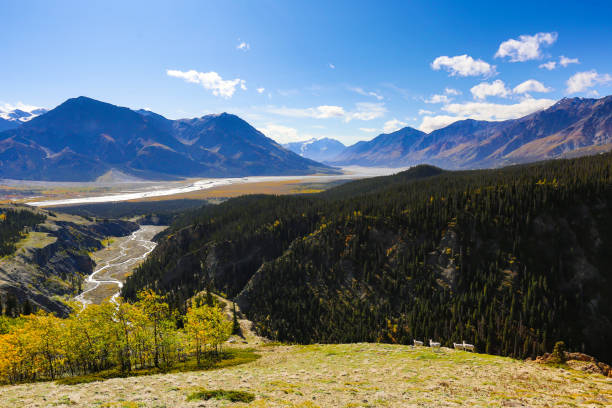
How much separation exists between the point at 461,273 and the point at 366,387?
287ft

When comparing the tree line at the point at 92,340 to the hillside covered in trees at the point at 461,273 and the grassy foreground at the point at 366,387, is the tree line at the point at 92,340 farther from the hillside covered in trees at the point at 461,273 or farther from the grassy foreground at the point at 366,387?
the hillside covered in trees at the point at 461,273

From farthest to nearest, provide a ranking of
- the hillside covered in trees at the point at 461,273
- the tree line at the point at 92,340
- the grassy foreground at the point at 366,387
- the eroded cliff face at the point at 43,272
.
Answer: the eroded cliff face at the point at 43,272, the hillside covered in trees at the point at 461,273, the tree line at the point at 92,340, the grassy foreground at the point at 366,387

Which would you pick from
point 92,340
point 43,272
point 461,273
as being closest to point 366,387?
point 92,340

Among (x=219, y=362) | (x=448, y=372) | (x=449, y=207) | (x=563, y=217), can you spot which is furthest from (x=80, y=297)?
(x=563, y=217)

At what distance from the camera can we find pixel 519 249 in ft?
341

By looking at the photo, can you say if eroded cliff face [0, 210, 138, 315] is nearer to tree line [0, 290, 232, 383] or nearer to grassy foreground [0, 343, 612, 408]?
tree line [0, 290, 232, 383]

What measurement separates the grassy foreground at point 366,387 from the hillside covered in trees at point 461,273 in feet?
174

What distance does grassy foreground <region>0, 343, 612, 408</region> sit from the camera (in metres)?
27.7

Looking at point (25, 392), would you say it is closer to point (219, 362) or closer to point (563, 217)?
point (219, 362)

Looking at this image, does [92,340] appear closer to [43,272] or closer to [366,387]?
[366,387]

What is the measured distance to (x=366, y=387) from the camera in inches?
1307

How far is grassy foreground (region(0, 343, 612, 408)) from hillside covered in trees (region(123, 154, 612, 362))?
53.1 meters

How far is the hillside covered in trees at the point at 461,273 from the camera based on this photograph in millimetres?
90188

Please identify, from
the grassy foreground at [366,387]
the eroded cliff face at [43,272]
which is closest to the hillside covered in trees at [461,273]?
the eroded cliff face at [43,272]
